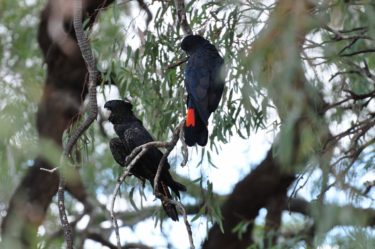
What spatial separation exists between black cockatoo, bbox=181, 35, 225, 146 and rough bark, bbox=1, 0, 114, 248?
5.69 ft

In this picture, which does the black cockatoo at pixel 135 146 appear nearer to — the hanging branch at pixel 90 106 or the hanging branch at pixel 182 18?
the hanging branch at pixel 90 106

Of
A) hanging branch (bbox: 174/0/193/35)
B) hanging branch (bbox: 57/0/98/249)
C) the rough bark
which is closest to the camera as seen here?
hanging branch (bbox: 57/0/98/249)

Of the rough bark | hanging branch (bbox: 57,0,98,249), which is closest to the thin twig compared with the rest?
hanging branch (bbox: 57,0,98,249)

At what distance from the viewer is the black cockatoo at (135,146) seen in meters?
3.23

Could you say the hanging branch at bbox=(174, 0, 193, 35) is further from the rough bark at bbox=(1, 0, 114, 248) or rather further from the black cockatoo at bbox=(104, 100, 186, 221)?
the rough bark at bbox=(1, 0, 114, 248)

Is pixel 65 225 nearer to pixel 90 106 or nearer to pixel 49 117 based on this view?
pixel 90 106

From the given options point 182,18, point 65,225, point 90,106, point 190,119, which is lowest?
point 65,225

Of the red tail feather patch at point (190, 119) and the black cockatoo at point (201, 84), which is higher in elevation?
the black cockatoo at point (201, 84)

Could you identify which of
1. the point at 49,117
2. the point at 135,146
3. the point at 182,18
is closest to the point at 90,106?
the point at 135,146

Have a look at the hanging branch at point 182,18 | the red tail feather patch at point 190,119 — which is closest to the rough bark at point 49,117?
the hanging branch at point 182,18

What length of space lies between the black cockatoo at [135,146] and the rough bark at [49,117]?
1.57 m

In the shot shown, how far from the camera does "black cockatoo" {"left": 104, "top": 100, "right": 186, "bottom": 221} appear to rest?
3.23m

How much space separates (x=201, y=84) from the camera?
336 centimetres

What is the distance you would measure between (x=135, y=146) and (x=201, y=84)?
36 cm
